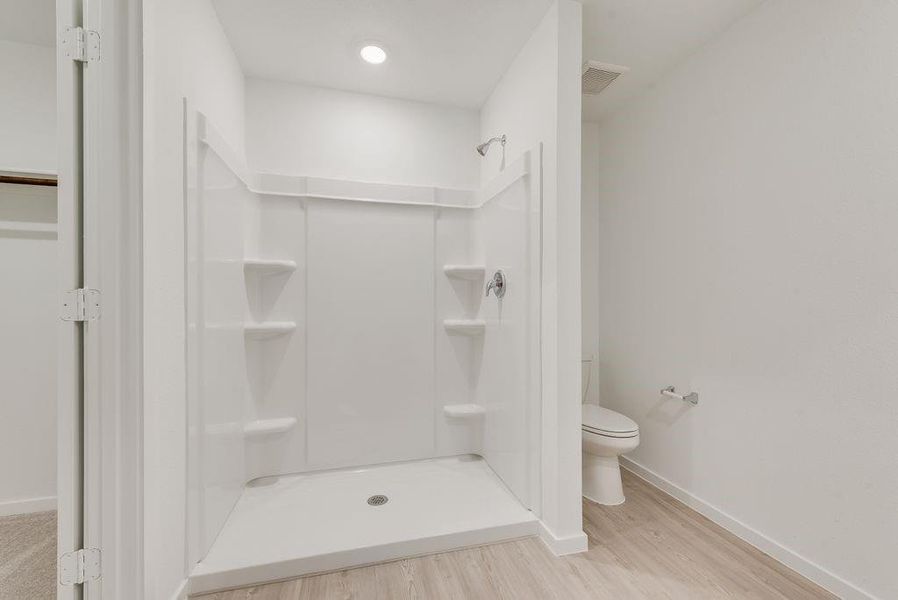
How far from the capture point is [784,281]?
5.42 ft

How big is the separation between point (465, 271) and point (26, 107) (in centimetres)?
223

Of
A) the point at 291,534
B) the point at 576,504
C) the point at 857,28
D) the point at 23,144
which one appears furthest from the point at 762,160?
the point at 23,144

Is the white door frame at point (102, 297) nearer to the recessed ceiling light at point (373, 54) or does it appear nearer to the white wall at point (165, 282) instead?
the white wall at point (165, 282)

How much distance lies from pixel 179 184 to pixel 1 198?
3.29 feet

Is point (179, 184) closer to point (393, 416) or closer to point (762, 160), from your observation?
point (393, 416)

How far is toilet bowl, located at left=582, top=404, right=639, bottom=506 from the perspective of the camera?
2.03 meters

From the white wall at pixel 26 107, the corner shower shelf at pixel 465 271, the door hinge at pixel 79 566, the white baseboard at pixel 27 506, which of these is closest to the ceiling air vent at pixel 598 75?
the corner shower shelf at pixel 465 271

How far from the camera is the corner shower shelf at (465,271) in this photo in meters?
2.43

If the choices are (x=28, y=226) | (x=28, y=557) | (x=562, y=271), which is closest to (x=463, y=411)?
(x=562, y=271)

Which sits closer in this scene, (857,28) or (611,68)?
(857,28)

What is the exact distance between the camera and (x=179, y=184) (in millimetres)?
1371

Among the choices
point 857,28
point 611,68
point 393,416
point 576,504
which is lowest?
point 576,504

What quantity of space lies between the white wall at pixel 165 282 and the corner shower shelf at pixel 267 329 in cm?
72

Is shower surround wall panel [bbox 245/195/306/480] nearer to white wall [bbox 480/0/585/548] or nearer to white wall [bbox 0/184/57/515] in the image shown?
white wall [bbox 0/184/57/515]
